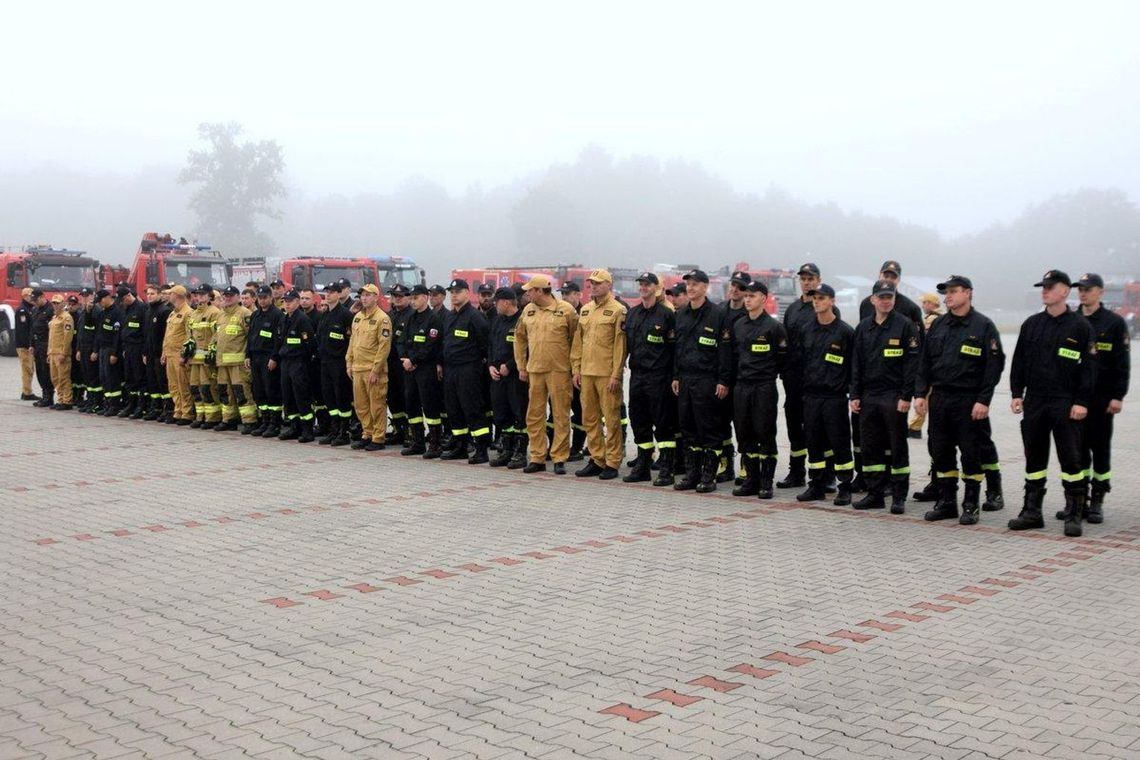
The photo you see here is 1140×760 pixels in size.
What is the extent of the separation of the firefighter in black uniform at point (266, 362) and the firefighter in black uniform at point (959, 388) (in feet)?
27.2

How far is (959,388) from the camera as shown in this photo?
8.73 m

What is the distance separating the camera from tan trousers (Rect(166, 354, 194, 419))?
636 inches

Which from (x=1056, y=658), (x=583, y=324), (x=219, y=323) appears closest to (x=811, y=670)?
(x=1056, y=658)

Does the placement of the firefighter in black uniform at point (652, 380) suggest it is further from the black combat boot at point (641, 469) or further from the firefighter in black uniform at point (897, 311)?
the firefighter in black uniform at point (897, 311)

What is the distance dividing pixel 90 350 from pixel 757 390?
12.1 meters

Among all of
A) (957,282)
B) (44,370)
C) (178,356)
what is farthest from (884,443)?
(44,370)

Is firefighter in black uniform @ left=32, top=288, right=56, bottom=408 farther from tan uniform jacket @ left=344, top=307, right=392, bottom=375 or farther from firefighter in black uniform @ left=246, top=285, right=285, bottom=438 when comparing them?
tan uniform jacket @ left=344, top=307, right=392, bottom=375

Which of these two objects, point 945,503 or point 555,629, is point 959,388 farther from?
point 555,629

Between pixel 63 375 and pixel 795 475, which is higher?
pixel 63 375

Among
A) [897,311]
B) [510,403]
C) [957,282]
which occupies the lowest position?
[510,403]

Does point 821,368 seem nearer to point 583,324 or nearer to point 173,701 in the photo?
point 583,324

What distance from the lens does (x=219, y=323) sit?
1495 centimetres

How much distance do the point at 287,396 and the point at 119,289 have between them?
478cm

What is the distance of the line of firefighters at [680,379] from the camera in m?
8.55
